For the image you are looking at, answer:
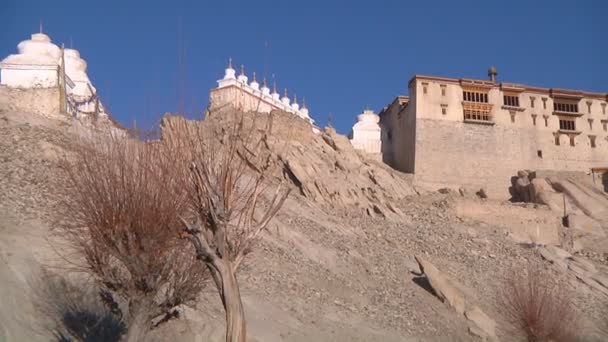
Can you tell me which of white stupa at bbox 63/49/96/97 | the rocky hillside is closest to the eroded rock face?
the rocky hillside

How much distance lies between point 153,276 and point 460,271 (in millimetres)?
17289

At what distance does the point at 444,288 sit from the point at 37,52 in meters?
25.3

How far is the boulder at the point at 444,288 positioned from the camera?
2211 cm

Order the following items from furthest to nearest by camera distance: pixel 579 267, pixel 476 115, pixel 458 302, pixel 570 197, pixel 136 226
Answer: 1. pixel 476 115
2. pixel 570 197
3. pixel 579 267
4. pixel 458 302
5. pixel 136 226

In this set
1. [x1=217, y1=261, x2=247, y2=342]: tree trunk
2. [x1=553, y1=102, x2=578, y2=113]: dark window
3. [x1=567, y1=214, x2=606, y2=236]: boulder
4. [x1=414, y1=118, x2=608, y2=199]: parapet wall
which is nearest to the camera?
[x1=217, y1=261, x2=247, y2=342]: tree trunk

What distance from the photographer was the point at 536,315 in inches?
886

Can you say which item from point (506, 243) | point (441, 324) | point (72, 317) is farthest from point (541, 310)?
point (72, 317)

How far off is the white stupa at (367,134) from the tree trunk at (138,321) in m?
34.6

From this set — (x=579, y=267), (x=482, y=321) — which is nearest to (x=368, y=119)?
(x=579, y=267)

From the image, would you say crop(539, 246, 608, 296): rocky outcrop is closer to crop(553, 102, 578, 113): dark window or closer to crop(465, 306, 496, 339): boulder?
crop(465, 306, 496, 339): boulder

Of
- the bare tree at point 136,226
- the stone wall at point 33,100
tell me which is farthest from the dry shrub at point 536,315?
the stone wall at point 33,100

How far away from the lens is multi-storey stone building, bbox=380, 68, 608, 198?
41.8 metres

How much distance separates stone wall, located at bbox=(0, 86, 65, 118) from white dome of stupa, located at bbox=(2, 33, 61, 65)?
6.31ft

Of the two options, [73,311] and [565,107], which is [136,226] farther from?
[565,107]
